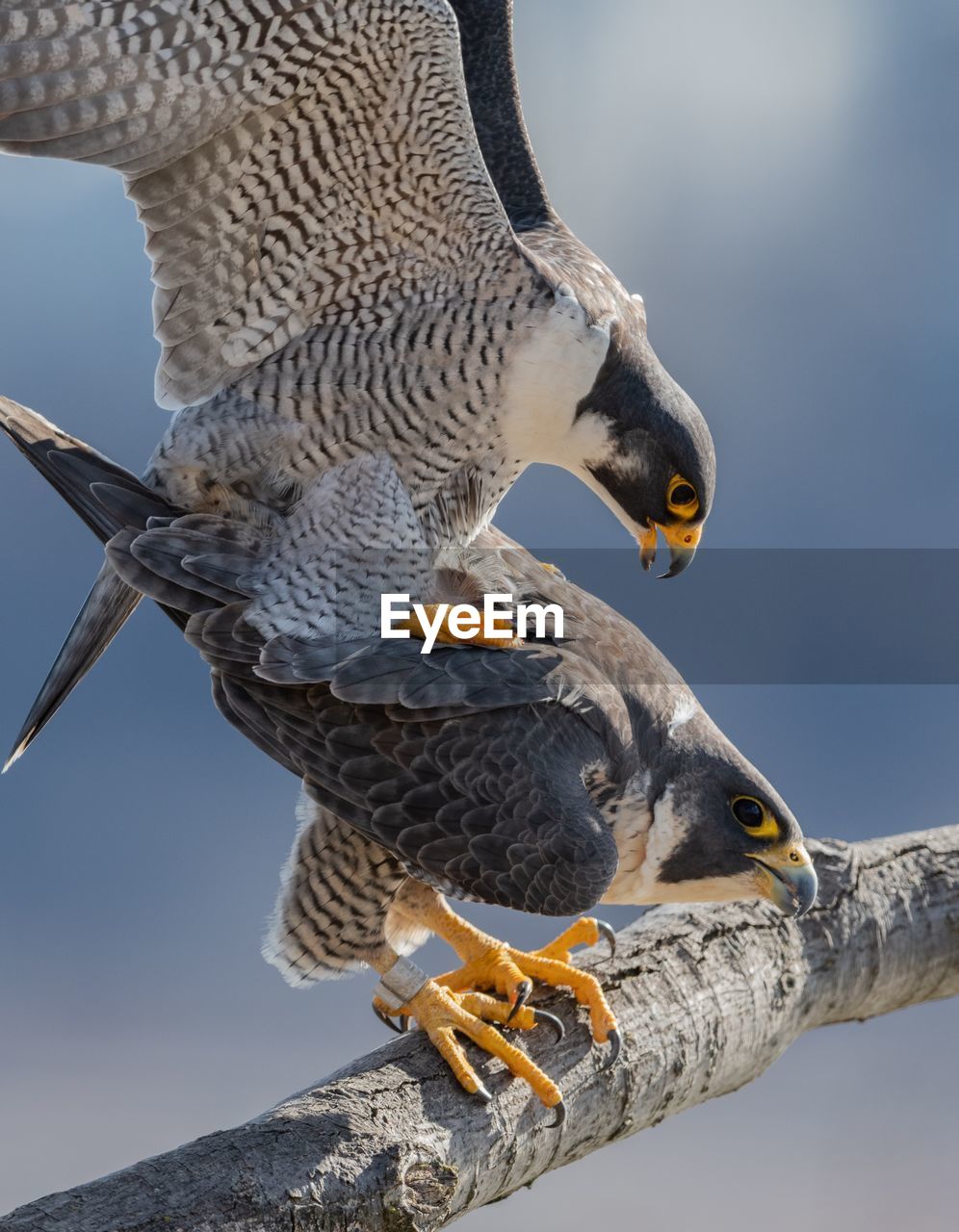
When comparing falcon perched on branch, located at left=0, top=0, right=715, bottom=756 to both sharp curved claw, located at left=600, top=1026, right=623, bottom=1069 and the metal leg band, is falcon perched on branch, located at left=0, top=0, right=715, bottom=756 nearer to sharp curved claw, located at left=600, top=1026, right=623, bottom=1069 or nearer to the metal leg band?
the metal leg band

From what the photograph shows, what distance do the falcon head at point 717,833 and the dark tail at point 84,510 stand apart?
1.18 meters

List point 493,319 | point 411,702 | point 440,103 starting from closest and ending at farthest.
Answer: point 411,702, point 440,103, point 493,319

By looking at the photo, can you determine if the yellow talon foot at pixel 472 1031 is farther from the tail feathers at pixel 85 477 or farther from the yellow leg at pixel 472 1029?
the tail feathers at pixel 85 477

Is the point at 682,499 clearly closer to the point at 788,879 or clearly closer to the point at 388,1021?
the point at 788,879

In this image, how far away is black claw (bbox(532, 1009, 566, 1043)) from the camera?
2.93 meters

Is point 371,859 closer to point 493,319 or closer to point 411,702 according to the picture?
point 411,702

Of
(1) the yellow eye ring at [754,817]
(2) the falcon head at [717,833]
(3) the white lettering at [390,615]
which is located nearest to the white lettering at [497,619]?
(3) the white lettering at [390,615]

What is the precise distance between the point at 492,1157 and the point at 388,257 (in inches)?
79.2

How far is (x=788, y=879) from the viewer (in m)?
2.97

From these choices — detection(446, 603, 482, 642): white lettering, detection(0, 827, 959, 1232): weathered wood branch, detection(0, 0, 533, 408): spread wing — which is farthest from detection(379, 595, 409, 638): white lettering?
detection(0, 827, 959, 1232): weathered wood branch

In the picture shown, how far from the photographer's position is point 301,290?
300cm

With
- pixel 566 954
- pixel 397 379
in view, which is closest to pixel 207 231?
pixel 397 379

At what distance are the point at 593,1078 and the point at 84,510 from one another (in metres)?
1.73

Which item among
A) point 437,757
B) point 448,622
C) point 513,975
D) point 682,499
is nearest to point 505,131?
point 682,499
